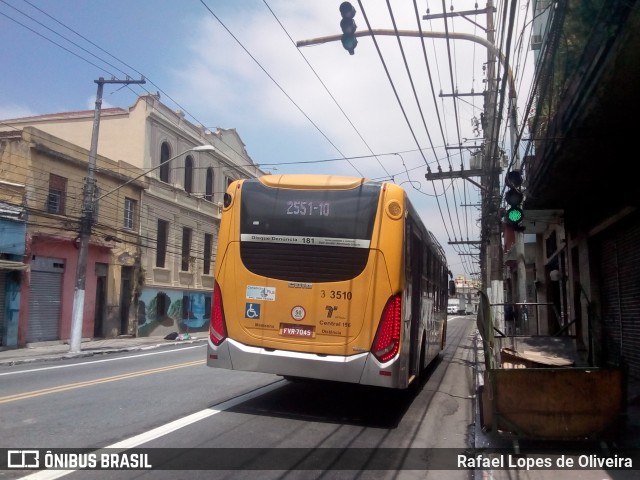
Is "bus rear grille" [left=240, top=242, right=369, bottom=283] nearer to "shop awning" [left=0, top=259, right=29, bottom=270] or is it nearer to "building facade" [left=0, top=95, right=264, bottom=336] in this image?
"shop awning" [left=0, top=259, right=29, bottom=270]

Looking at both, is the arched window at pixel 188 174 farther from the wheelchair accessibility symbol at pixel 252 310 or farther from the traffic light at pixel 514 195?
the wheelchair accessibility symbol at pixel 252 310

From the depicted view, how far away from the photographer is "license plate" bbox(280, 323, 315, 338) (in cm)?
758

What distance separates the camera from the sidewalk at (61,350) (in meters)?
17.8

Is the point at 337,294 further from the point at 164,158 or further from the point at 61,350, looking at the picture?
the point at 164,158

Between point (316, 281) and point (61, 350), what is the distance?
54.5 feet

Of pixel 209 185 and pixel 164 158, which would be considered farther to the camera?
pixel 209 185

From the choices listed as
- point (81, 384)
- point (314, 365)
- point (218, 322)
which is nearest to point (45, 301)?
point (81, 384)

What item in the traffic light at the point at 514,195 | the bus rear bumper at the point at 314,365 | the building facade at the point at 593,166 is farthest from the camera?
the traffic light at the point at 514,195

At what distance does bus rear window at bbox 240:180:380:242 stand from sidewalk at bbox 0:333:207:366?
1204 cm

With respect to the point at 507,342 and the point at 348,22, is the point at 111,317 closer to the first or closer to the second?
the point at 507,342

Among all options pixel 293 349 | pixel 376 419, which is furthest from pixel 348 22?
pixel 376 419

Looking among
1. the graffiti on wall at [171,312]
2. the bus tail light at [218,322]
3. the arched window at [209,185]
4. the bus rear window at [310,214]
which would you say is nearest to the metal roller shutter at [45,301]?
the graffiti on wall at [171,312]

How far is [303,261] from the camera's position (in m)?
7.84

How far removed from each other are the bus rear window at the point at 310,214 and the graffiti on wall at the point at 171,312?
75.1ft
